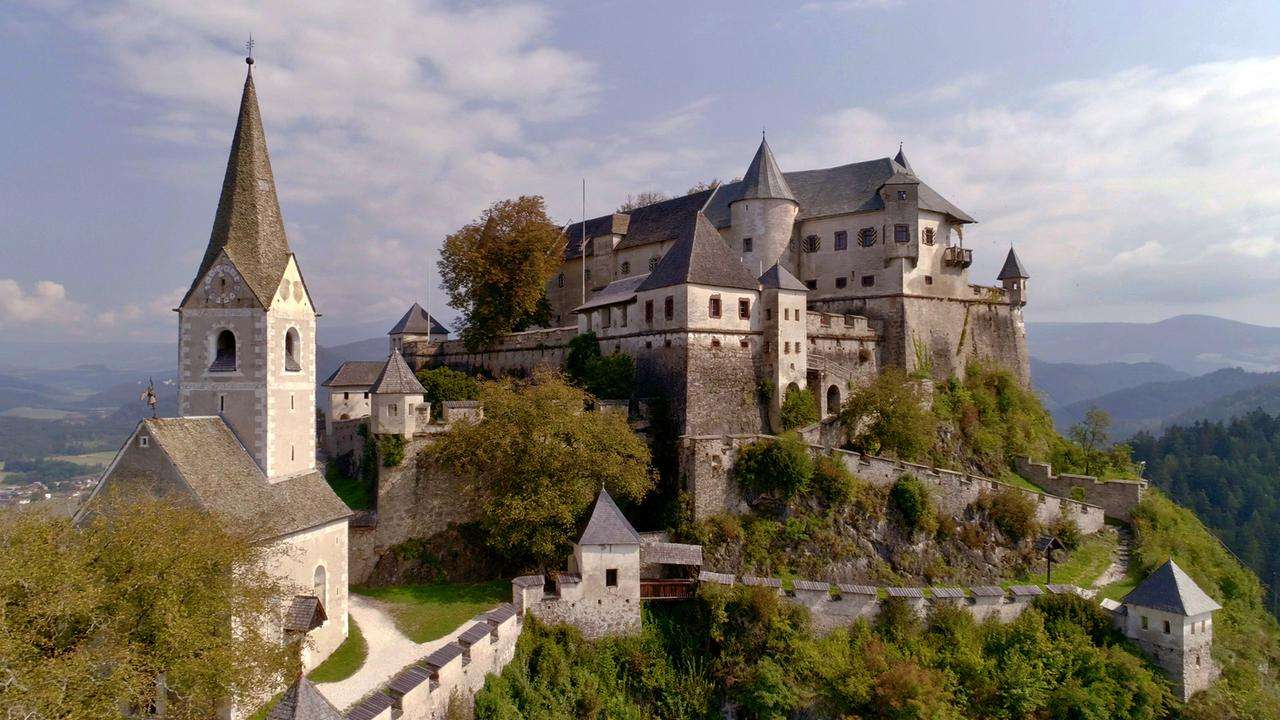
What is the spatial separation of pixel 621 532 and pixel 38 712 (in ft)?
49.6

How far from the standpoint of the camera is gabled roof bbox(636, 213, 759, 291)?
107 feet

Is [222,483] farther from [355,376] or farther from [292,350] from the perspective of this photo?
[355,376]

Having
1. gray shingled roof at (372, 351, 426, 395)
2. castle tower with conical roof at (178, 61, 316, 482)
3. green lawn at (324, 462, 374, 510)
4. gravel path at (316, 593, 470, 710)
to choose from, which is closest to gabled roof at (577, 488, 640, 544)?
gravel path at (316, 593, 470, 710)

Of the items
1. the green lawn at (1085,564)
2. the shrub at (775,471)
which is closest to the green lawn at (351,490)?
the shrub at (775,471)

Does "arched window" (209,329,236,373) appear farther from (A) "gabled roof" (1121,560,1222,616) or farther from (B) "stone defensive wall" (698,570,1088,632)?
(A) "gabled roof" (1121,560,1222,616)

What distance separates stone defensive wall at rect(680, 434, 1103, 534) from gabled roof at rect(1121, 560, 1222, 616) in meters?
6.32

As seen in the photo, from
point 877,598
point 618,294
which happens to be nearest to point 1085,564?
point 877,598

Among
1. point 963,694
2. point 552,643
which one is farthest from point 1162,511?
point 552,643

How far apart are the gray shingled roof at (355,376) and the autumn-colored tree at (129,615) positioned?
27033 mm

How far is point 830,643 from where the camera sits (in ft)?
83.8

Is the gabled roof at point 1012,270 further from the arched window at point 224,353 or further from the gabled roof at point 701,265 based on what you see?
the arched window at point 224,353

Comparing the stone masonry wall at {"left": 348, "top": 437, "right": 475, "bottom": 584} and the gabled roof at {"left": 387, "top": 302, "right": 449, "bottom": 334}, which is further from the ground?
the gabled roof at {"left": 387, "top": 302, "right": 449, "bottom": 334}

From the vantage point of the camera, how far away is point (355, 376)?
45.3m

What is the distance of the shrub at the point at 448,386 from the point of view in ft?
121
